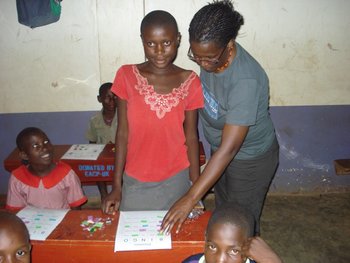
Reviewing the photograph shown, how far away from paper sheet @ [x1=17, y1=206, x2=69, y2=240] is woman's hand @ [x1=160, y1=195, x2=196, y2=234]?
0.50 meters

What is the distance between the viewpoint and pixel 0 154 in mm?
3705

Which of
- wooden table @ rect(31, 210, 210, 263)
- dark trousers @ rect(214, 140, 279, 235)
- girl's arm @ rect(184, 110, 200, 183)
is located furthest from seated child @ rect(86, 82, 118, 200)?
wooden table @ rect(31, 210, 210, 263)

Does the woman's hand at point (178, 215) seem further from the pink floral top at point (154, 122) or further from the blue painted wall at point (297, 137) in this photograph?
the blue painted wall at point (297, 137)

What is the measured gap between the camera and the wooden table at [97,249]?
1.40m

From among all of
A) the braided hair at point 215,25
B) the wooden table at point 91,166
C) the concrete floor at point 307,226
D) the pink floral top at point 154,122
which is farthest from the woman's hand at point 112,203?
the concrete floor at point 307,226

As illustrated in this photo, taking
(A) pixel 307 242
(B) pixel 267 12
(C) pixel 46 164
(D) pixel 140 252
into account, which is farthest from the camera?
(B) pixel 267 12

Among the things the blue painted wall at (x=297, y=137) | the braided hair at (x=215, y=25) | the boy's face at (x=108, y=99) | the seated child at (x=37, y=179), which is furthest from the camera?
the blue painted wall at (x=297, y=137)

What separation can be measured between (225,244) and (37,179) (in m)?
1.35

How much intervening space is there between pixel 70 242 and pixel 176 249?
443 mm

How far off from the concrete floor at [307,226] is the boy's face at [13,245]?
219cm

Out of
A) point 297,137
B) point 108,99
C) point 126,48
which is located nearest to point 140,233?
point 108,99

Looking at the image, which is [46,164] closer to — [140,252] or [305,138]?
[140,252]

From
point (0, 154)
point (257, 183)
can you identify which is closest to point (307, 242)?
point (257, 183)

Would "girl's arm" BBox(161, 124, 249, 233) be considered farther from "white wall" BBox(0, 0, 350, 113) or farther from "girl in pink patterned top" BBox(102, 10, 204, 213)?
"white wall" BBox(0, 0, 350, 113)
